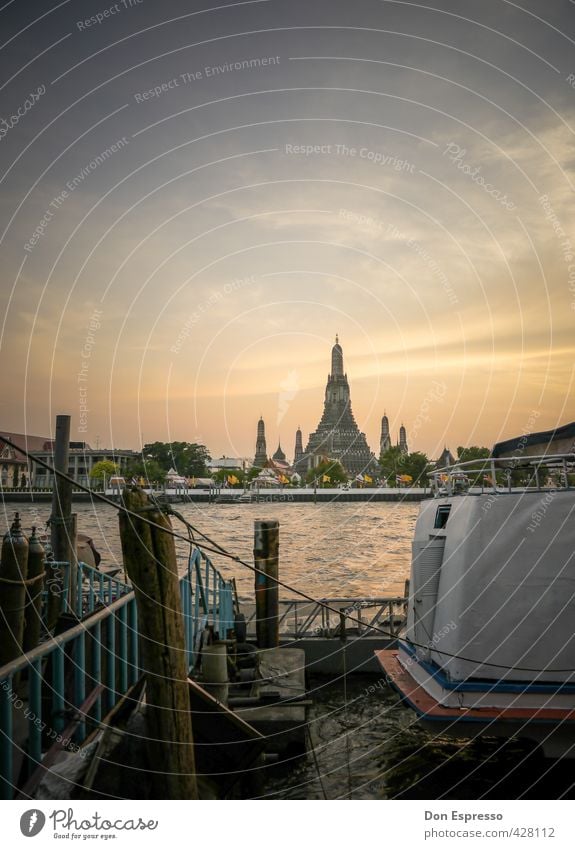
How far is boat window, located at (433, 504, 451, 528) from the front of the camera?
33.5ft

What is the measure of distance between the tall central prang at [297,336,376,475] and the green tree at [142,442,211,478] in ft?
97.2

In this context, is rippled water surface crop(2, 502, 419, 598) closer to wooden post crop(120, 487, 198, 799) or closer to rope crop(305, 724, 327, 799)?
rope crop(305, 724, 327, 799)

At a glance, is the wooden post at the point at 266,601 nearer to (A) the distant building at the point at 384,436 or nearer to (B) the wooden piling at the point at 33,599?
(B) the wooden piling at the point at 33,599

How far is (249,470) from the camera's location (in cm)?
16150

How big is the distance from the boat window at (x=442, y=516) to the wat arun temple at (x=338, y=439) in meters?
143

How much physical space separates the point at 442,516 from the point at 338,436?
501 feet

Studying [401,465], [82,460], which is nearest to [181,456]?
[82,460]

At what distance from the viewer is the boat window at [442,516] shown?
33.5 ft

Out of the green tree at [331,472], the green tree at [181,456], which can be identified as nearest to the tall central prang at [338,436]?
the green tree at [331,472]

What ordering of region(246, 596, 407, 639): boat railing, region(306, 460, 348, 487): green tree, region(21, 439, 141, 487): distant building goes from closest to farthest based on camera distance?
1. region(246, 596, 407, 639): boat railing
2. region(21, 439, 141, 487): distant building
3. region(306, 460, 348, 487): green tree

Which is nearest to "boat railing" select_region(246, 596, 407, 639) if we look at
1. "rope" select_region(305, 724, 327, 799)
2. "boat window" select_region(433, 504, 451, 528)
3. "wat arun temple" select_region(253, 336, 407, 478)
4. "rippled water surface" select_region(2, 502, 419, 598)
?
"rope" select_region(305, 724, 327, 799)
